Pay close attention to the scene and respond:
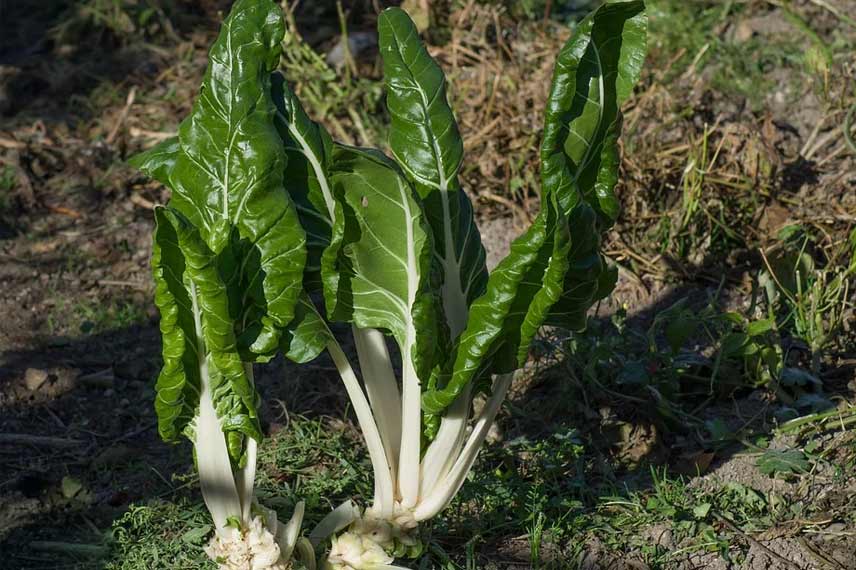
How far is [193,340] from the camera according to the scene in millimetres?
2311

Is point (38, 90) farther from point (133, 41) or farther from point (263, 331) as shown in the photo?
point (263, 331)

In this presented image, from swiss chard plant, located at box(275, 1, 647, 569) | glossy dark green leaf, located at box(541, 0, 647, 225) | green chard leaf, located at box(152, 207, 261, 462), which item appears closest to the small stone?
green chard leaf, located at box(152, 207, 261, 462)

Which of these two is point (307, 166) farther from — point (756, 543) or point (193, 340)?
point (756, 543)

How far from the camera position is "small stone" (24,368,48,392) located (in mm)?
3537

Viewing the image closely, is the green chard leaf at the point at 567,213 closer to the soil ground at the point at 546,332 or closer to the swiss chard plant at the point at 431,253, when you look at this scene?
the swiss chard plant at the point at 431,253

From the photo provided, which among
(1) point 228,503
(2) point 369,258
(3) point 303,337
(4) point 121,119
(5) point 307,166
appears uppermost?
(5) point 307,166

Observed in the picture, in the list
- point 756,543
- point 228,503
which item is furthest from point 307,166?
point 756,543

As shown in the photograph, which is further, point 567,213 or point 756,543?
point 756,543

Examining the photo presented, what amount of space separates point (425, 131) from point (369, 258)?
30 centimetres

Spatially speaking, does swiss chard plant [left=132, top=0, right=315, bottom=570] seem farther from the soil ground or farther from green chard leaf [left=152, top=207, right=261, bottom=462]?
the soil ground

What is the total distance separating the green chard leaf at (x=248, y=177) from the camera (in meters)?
2.22

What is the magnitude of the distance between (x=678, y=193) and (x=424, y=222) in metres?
2.13

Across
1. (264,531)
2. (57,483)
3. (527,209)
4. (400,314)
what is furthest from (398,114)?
(527,209)

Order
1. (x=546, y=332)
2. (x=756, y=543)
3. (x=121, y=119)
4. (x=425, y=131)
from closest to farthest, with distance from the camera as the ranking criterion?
(x=425, y=131)
(x=756, y=543)
(x=546, y=332)
(x=121, y=119)
